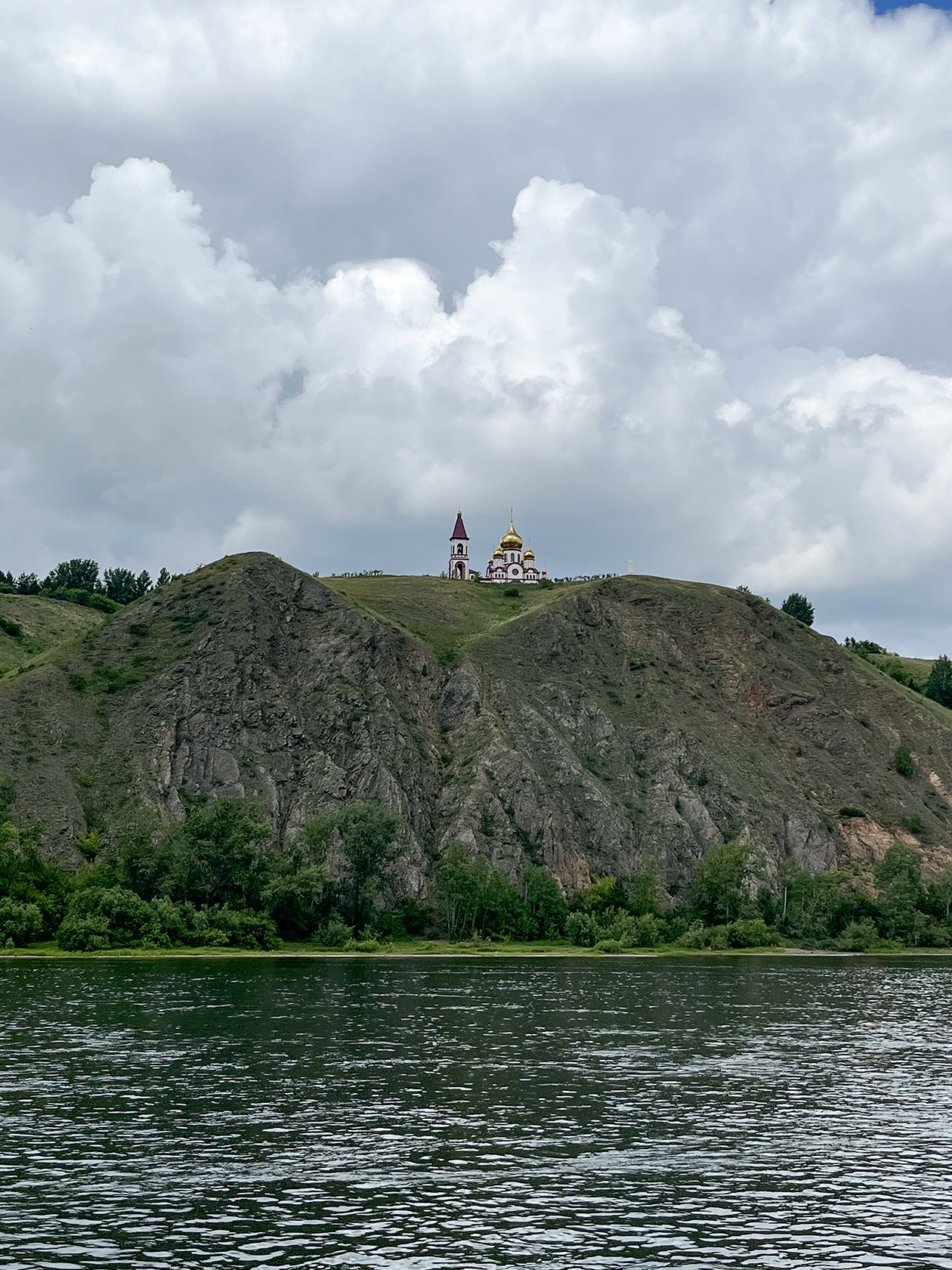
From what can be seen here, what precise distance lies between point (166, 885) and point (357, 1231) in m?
96.3

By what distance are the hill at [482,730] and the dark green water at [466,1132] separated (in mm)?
68276

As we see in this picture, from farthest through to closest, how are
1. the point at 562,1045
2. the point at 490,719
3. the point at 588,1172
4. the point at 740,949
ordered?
the point at 490,719
the point at 740,949
the point at 562,1045
the point at 588,1172

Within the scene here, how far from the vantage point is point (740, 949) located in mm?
140375

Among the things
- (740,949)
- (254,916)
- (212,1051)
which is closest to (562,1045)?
(212,1051)

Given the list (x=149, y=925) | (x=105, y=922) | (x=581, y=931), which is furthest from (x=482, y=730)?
(x=105, y=922)

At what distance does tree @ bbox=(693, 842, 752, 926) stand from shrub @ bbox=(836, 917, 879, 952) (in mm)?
12494

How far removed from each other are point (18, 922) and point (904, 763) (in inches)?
5049

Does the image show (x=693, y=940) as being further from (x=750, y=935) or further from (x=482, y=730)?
(x=482, y=730)

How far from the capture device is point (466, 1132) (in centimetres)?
4188

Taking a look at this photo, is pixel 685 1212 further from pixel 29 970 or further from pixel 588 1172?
pixel 29 970

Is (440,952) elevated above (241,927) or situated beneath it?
situated beneath

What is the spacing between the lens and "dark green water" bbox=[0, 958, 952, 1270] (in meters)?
29.6

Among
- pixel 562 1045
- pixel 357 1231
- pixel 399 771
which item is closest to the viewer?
pixel 357 1231

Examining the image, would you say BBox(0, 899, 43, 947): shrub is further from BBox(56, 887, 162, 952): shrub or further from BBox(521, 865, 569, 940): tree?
BBox(521, 865, 569, 940): tree
